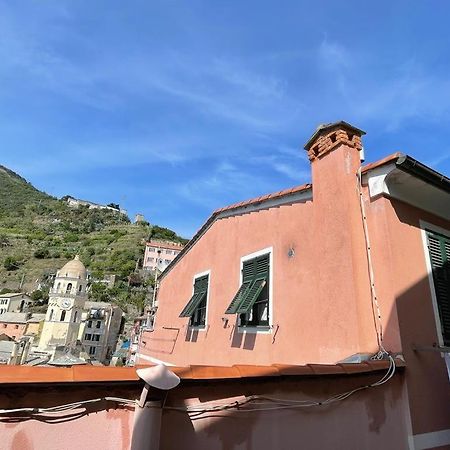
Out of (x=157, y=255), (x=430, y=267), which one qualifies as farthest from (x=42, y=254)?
(x=430, y=267)


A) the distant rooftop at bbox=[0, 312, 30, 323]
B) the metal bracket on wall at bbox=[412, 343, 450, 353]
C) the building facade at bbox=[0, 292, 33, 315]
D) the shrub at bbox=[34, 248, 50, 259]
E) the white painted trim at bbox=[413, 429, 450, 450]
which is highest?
the shrub at bbox=[34, 248, 50, 259]

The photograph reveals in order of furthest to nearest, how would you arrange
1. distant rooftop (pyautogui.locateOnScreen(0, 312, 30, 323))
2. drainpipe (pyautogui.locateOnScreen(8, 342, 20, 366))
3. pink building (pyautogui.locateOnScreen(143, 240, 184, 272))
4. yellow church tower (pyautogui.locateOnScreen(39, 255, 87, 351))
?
pink building (pyautogui.locateOnScreen(143, 240, 184, 272)) < distant rooftop (pyautogui.locateOnScreen(0, 312, 30, 323)) < yellow church tower (pyautogui.locateOnScreen(39, 255, 87, 351)) < drainpipe (pyautogui.locateOnScreen(8, 342, 20, 366))

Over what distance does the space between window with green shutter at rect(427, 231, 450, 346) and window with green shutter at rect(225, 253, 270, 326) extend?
278cm

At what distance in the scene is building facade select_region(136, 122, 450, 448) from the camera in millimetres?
4391

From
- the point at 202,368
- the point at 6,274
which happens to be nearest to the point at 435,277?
the point at 202,368

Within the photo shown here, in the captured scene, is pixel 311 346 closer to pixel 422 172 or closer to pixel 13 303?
pixel 422 172

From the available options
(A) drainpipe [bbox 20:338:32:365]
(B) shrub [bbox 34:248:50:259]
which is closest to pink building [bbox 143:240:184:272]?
(B) shrub [bbox 34:248:50:259]

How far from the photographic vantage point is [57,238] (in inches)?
4749

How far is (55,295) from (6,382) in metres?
72.2

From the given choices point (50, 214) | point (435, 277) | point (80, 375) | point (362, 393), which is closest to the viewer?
point (80, 375)

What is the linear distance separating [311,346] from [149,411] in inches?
132

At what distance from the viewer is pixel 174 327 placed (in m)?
10.5

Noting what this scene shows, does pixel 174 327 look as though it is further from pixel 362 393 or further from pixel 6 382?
pixel 6 382

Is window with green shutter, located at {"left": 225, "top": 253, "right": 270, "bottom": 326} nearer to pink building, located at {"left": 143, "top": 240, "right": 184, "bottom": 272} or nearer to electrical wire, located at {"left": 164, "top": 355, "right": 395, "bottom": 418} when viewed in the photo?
electrical wire, located at {"left": 164, "top": 355, "right": 395, "bottom": 418}
